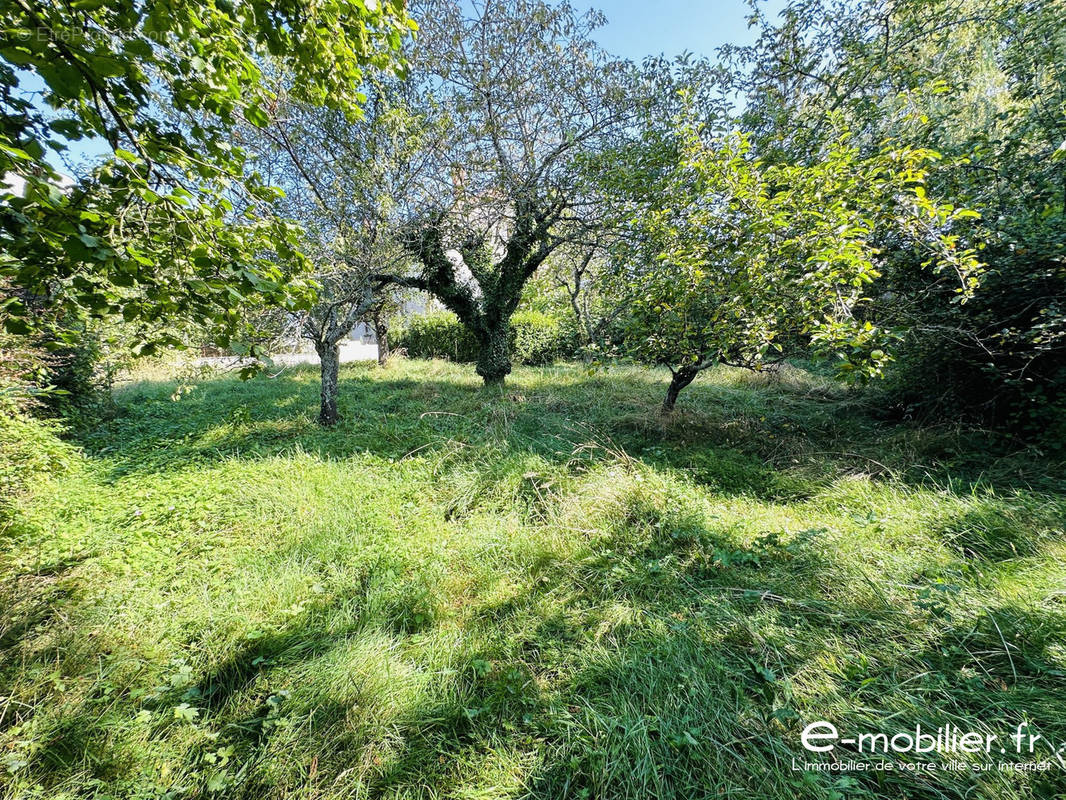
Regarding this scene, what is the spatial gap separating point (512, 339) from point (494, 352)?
318 cm

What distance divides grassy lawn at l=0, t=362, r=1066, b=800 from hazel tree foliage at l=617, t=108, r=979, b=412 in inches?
60.6

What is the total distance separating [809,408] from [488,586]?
649 centimetres

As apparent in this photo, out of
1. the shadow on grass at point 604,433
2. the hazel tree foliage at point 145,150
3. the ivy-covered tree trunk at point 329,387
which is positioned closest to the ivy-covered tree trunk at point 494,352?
the shadow on grass at point 604,433

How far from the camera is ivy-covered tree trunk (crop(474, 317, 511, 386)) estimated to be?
8469 mm

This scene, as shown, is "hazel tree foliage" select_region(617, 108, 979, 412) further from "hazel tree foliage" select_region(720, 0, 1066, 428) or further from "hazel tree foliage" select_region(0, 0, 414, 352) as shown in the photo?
"hazel tree foliage" select_region(0, 0, 414, 352)

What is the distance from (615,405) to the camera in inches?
271

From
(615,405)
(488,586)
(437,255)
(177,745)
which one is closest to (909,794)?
(488,586)

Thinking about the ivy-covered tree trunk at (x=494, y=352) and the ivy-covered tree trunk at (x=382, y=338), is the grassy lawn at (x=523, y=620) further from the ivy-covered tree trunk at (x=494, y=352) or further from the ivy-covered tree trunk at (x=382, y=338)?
the ivy-covered tree trunk at (x=382, y=338)

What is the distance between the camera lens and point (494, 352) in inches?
333

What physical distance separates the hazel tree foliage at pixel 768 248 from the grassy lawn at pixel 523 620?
5.05 feet

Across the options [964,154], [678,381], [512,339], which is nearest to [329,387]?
[678,381]

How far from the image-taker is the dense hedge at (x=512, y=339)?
12.4 metres

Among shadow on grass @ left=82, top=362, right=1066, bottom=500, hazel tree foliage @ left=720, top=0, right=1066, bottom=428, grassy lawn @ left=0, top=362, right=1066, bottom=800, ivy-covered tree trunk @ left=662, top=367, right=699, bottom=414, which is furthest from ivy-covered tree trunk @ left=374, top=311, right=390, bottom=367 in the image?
hazel tree foliage @ left=720, top=0, right=1066, bottom=428

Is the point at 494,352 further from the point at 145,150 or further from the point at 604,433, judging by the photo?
the point at 145,150
